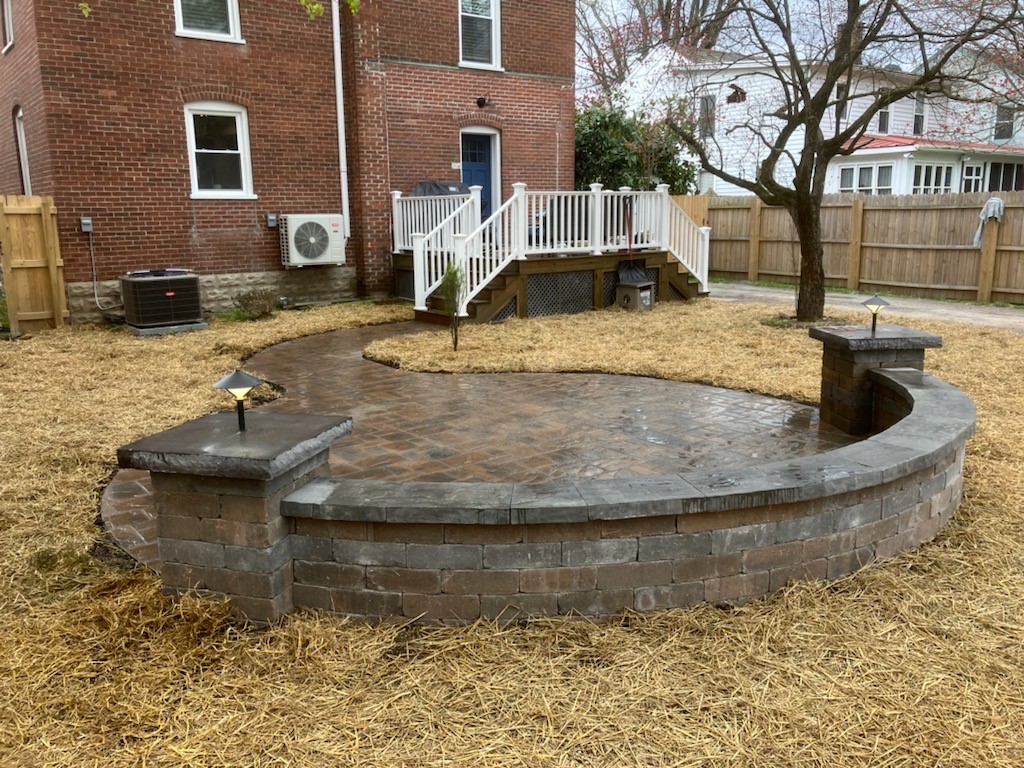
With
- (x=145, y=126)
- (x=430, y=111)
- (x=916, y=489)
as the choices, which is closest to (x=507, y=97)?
(x=430, y=111)

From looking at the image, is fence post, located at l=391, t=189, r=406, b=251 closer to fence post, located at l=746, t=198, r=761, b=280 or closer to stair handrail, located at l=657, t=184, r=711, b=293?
stair handrail, located at l=657, t=184, r=711, b=293

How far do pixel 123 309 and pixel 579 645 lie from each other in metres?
9.52

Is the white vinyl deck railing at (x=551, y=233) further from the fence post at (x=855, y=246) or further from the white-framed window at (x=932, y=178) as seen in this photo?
the white-framed window at (x=932, y=178)

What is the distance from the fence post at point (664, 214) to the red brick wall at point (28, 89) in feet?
27.2

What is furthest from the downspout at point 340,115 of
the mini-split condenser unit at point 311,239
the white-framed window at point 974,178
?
the white-framed window at point 974,178

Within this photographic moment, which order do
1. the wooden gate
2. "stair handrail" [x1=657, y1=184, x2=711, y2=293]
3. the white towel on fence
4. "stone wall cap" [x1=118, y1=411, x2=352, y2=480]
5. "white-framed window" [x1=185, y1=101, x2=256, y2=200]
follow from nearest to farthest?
"stone wall cap" [x1=118, y1=411, x2=352, y2=480] < "white-framed window" [x1=185, y1=101, x2=256, y2=200] < "stair handrail" [x1=657, y1=184, x2=711, y2=293] < the white towel on fence < the wooden gate

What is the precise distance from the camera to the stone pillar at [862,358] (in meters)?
4.89

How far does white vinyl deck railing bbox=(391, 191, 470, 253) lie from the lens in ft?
36.1

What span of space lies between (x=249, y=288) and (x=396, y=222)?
248 cm

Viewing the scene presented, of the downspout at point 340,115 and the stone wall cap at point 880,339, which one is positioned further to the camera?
the downspout at point 340,115

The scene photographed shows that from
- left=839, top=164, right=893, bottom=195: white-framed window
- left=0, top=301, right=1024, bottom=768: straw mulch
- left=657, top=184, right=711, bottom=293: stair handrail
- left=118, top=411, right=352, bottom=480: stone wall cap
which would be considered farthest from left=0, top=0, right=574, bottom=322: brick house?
left=839, top=164, right=893, bottom=195: white-framed window

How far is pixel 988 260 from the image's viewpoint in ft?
42.6

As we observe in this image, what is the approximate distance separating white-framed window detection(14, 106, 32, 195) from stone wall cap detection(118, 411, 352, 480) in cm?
1055

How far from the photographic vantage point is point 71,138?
32.5 feet
